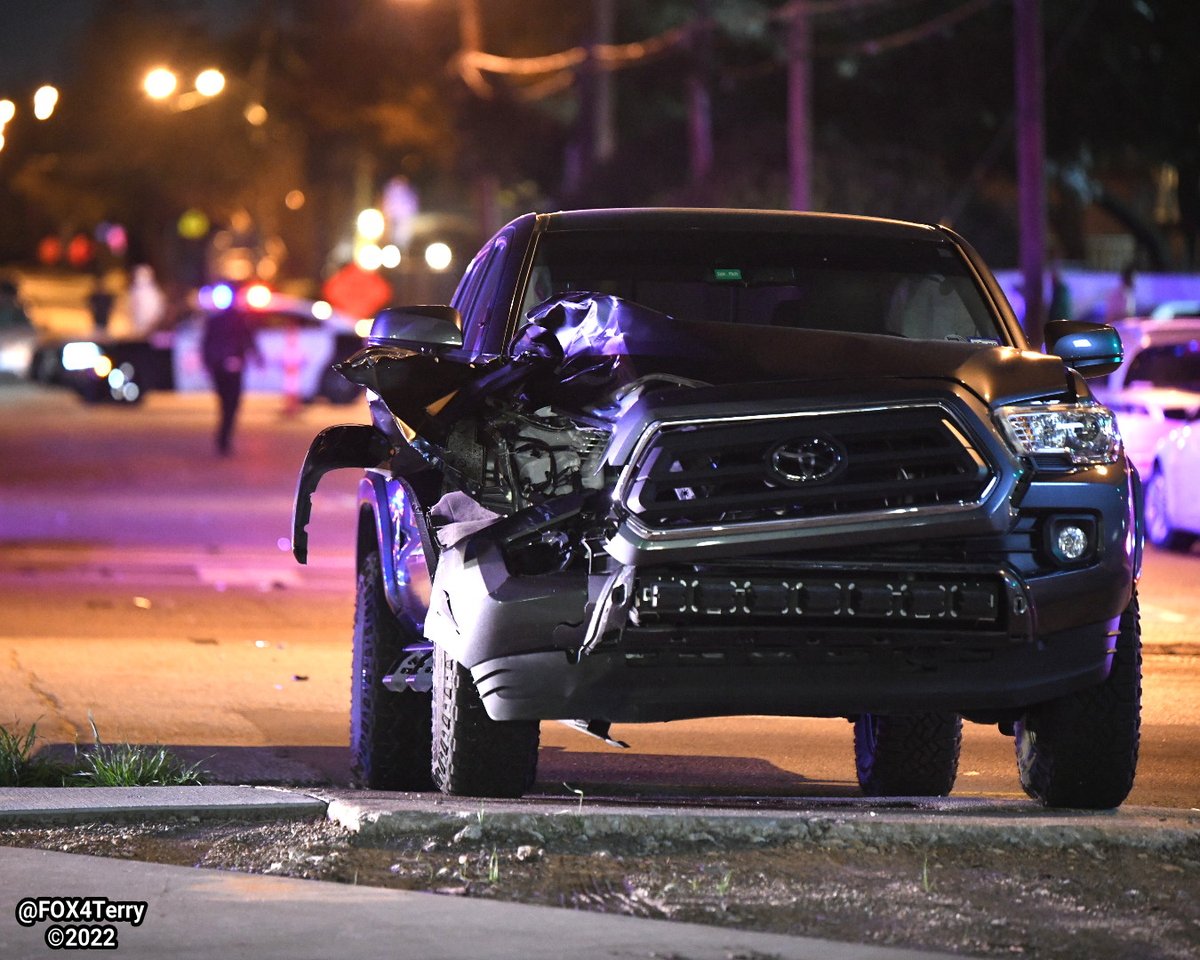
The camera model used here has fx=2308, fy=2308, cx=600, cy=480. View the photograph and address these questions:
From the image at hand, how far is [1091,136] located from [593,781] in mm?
44296

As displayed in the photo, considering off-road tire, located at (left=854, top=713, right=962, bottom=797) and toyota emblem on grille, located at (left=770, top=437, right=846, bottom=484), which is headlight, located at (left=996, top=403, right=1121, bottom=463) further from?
off-road tire, located at (left=854, top=713, right=962, bottom=797)

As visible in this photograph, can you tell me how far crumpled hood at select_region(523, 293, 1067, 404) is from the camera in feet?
20.7

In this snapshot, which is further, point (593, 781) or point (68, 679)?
point (68, 679)

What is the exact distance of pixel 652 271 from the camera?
26.0ft

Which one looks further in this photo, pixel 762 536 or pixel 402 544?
pixel 402 544

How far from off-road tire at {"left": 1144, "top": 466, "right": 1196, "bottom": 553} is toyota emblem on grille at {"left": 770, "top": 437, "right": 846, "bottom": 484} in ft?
37.9

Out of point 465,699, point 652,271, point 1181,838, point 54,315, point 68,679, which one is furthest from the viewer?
point 54,315

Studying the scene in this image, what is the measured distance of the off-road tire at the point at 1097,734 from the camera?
6.58 m

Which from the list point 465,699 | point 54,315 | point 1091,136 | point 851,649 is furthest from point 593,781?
point 54,315

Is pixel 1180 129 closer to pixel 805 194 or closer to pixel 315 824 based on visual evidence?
pixel 805 194

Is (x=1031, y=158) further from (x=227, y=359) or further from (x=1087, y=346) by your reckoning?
(x=1087, y=346)

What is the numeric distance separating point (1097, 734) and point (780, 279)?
2.07 meters

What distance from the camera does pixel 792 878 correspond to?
5750 mm

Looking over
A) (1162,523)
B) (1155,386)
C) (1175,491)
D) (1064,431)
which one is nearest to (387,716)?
(1064,431)
